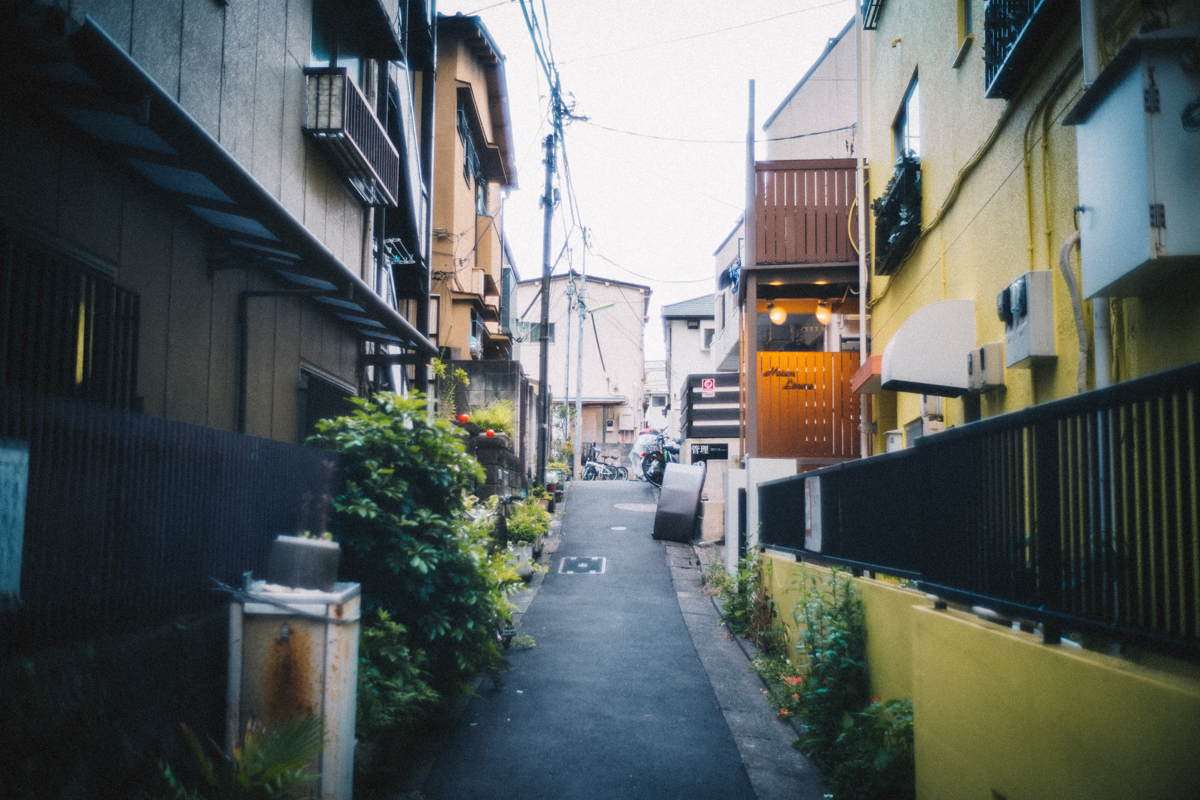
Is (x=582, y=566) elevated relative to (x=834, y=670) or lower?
lower

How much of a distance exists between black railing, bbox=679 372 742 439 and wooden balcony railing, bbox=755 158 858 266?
29.9 feet

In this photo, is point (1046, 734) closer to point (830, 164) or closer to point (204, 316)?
point (204, 316)

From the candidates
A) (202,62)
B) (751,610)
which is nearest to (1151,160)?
(202,62)

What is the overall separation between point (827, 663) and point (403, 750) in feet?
10.1

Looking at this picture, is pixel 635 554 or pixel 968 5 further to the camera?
pixel 635 554

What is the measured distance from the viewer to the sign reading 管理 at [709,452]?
1866cm

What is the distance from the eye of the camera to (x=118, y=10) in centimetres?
405

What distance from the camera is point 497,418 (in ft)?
47.2

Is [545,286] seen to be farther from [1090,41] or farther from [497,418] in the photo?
[1090,41]

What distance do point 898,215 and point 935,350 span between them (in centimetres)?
284

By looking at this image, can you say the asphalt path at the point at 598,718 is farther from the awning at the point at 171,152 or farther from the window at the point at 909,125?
the window at the point at 909,125

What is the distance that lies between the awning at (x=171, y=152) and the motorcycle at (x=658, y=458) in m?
16.2

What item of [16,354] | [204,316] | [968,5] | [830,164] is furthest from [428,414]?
[830,164]

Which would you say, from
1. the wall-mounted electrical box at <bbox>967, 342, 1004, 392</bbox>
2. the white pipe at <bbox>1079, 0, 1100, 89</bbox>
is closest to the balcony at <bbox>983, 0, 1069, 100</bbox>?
the white pipe at <bbox>1079, 0, 1100, 89</bbox>
